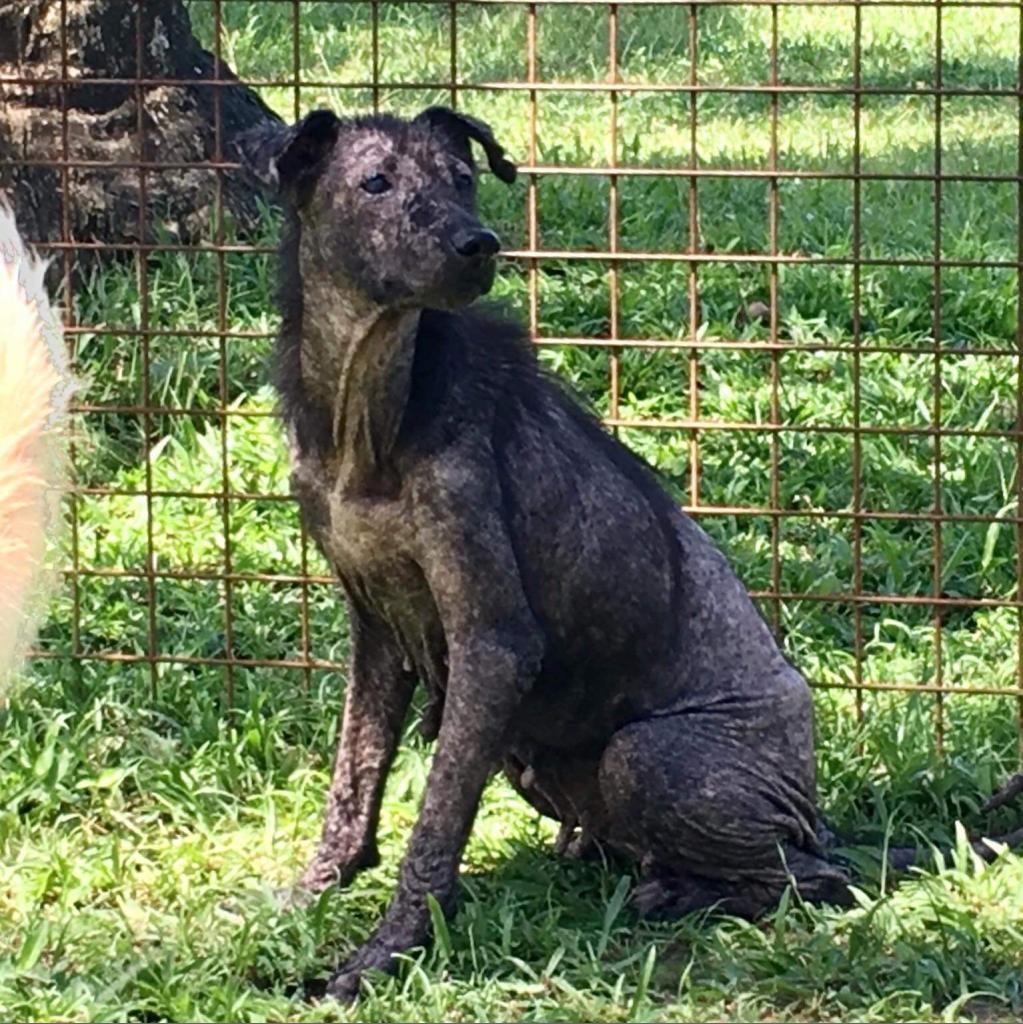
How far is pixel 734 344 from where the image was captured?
582cm

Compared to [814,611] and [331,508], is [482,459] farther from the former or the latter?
[814,611]

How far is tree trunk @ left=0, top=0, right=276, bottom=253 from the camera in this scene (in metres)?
7.86

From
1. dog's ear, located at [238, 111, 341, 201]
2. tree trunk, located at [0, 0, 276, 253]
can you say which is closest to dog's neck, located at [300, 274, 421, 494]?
dog's ear, located at [238, 111, 341, 201]

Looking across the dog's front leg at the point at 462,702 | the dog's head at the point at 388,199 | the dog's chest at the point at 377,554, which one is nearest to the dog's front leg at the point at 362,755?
the dog's chest at the point at 377,554

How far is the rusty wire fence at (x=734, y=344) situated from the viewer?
589cm

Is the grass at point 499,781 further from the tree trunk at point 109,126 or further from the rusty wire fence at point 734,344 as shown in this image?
the tree trunk at point 109,126

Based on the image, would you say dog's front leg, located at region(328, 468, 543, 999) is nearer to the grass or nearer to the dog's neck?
the grass

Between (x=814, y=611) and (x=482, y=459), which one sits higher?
(x=482, y=459)

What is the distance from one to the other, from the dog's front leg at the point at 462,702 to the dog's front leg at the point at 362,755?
1.11 ft

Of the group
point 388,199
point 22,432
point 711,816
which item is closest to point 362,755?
point 711,816

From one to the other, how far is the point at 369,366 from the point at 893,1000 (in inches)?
62.8

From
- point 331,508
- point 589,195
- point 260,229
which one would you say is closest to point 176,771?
point 331,508

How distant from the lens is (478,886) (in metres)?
5.22

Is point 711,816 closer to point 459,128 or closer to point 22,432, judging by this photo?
point 459,128
